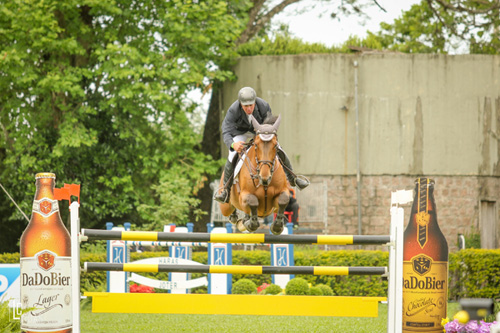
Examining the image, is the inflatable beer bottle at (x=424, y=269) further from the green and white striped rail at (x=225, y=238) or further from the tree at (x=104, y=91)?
the tree at (x=104, y=91)

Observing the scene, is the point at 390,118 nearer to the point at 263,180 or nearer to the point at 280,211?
the point at 280,211

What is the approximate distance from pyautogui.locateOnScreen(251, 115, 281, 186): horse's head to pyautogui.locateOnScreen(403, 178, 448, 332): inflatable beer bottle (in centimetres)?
189

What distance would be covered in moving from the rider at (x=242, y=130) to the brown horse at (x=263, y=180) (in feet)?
0.84

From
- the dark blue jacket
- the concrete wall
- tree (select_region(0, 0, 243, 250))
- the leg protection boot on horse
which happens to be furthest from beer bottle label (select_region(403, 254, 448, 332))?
the concrete wall

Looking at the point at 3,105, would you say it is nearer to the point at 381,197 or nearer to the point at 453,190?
the point at 381,197

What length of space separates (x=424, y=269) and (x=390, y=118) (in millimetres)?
12344

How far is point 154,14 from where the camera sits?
19.6m

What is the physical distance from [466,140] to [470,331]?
14.5 metres

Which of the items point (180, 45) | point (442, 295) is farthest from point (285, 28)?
point (442, 295)

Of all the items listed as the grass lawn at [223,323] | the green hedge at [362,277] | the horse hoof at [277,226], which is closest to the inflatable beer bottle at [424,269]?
the grass lawn at [223,323]

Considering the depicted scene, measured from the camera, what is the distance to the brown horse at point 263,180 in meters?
6.88

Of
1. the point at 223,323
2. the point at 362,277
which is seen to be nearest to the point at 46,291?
the point at 223,323

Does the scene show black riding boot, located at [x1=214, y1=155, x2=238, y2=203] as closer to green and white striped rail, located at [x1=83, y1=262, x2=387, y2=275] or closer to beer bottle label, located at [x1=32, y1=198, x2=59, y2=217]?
green and white striped rail, located at [x1=83, y1=262, x2=387, y2=275]

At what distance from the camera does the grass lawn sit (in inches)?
355
